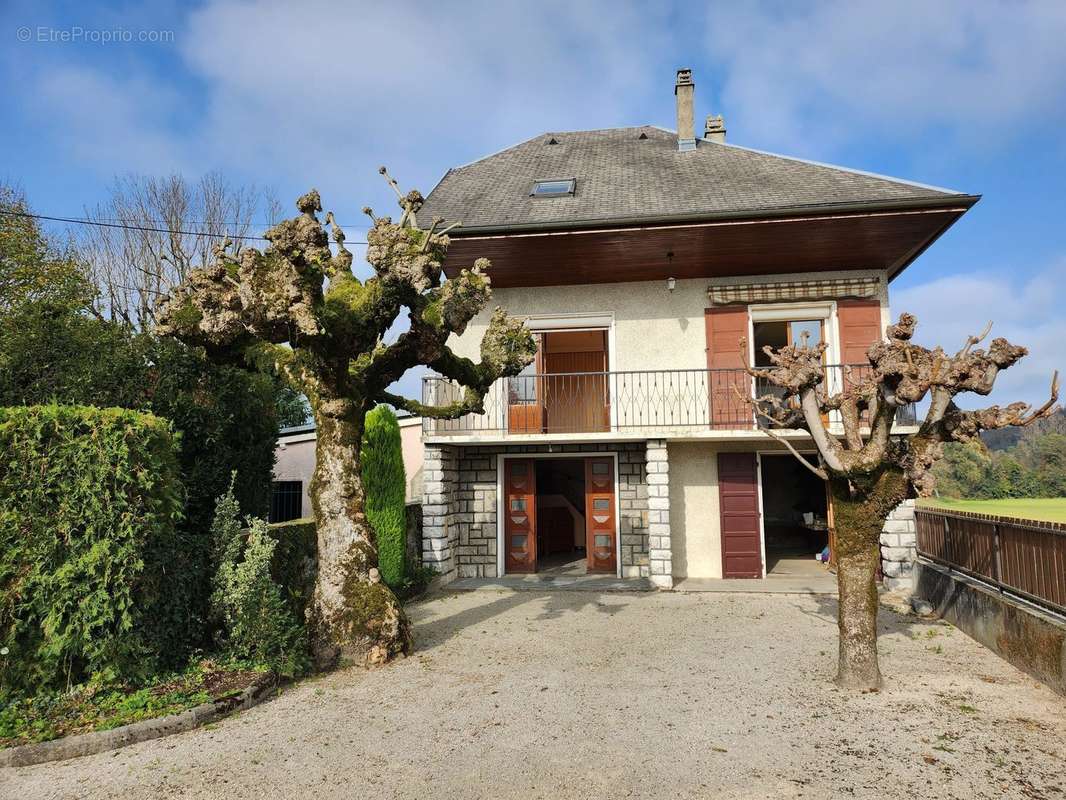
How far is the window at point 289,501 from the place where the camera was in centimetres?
1396

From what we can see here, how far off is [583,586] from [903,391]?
6300 millimetres

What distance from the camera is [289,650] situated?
18.8ft

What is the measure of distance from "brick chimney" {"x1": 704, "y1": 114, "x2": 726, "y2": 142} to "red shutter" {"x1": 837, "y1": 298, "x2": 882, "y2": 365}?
522cm

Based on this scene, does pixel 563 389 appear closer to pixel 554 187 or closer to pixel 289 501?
pixel 554 187

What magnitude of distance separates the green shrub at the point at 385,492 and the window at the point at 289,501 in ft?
15.9

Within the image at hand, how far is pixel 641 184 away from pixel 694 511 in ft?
19.5

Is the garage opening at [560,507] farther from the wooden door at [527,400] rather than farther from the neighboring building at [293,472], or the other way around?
the wooden door at [527,400]

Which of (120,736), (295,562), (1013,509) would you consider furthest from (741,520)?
(120,736)

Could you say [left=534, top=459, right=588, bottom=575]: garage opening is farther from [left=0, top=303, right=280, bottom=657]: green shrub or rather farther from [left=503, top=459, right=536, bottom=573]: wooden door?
[left=0, top=303, right=280, bottom=657]: green shrub

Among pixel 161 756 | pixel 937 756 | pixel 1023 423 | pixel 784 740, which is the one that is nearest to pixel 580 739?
pixel 784 740

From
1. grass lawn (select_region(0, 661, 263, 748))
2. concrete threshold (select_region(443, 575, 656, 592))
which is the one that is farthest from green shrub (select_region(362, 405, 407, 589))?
grass lawn (select_region(0, 661, 263, 748))

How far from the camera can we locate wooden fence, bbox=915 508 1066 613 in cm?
551

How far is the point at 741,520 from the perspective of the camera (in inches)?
408

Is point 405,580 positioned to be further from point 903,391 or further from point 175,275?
point 175,275
